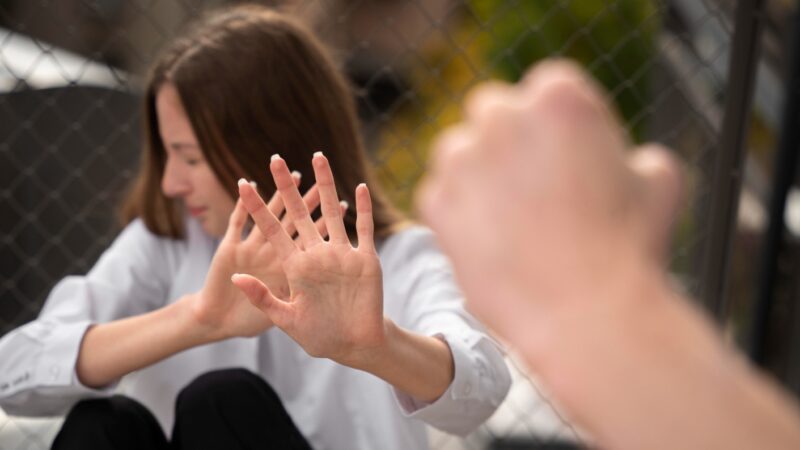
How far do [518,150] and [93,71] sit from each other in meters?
1.96

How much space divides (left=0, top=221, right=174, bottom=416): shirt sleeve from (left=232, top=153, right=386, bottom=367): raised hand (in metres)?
0.35

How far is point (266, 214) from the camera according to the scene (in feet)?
2.77

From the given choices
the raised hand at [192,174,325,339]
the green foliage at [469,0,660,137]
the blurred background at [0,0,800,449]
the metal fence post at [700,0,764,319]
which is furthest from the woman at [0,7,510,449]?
the green foliage at [469,0,660,137]

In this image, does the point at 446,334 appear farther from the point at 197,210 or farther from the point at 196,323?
the point at 197,210

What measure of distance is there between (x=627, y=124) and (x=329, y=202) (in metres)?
1.06

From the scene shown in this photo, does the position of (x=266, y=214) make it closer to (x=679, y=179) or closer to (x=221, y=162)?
(x=221, y=162)

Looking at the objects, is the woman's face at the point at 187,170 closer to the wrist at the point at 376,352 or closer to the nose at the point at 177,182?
the nose at the point at 177,182

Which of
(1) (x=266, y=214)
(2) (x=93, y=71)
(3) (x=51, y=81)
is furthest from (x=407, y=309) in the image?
(2) (x=93, y=71)

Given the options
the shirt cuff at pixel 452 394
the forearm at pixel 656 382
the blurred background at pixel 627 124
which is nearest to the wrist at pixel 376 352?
the shirt cuff at pixel 452 394

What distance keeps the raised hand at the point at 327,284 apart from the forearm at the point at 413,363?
37 millimetres

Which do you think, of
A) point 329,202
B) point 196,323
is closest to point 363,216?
point 329,202

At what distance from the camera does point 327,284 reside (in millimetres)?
810

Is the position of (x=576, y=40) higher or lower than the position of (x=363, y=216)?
lower

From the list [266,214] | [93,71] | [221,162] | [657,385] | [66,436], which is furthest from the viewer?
[93,71]
